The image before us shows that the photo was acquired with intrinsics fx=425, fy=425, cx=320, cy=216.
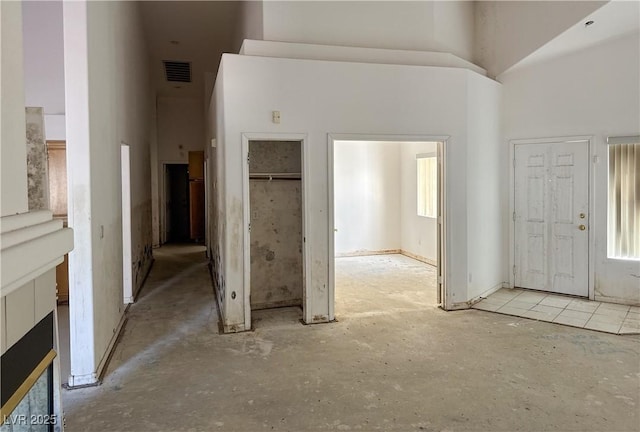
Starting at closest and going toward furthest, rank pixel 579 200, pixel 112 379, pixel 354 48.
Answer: pixel 112 379
pixel 354 48
pixel 579 200

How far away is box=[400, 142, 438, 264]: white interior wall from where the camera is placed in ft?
25.9

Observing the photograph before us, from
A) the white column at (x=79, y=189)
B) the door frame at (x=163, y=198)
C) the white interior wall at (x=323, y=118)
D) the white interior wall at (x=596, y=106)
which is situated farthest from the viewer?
the door frame at (x=163, y=198)

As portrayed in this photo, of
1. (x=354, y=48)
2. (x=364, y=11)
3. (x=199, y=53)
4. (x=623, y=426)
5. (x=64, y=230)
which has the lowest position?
(x=623, y=426)

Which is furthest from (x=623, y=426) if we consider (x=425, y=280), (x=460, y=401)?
(x=425, y=280)

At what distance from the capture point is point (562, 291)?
5457 millimetres

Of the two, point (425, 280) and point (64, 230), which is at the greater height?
point (64, 230)

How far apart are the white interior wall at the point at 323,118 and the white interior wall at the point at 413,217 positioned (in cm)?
281

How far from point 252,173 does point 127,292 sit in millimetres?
2197

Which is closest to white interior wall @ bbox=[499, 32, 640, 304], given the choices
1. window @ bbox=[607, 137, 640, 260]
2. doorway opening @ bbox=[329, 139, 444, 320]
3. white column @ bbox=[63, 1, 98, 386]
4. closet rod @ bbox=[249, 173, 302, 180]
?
window @ bbox=[607, 137, 640, 260]

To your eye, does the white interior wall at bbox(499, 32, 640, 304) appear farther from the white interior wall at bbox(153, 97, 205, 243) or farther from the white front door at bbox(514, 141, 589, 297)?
the white interior wall at bbox(153, 97, 205, 243)

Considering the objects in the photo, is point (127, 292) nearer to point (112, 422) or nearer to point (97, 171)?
point (97, 171)

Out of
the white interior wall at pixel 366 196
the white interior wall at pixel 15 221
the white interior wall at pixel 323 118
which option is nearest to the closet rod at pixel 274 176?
the white interior wall at pixel 323 118

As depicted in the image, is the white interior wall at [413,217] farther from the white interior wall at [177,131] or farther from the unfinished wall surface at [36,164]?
the unfinished wall surface at [36,164]

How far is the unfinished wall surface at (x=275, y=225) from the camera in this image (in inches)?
199
